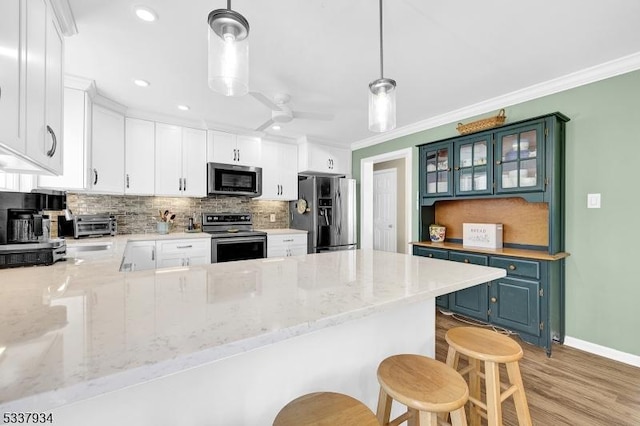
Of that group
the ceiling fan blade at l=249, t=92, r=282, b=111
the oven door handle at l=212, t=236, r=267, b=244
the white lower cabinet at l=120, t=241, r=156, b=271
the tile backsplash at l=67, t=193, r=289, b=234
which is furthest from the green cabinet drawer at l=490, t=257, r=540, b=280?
the white lower cabinet at l=120, t=241, r=156, b=271

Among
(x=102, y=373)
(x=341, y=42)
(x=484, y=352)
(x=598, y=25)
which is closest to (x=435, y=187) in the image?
(x=598, y=25)

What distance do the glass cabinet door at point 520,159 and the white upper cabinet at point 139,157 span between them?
3827mm

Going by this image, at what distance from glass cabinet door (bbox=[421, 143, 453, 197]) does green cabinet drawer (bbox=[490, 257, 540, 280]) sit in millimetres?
870

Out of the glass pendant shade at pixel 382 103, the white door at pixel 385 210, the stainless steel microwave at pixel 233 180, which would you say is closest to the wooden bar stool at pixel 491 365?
the glass pendant shade at pixel 382 103

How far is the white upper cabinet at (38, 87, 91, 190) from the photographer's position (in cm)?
251

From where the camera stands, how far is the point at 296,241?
13.4 feet

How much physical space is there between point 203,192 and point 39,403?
3.47m

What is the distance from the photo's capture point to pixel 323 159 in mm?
4566

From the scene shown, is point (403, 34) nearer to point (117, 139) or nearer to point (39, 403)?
point (39, 403)

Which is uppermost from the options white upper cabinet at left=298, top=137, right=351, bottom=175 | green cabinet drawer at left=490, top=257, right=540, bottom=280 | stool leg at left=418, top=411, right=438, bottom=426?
white upper cabinet at left=298, top=137, right=351, bottom=175

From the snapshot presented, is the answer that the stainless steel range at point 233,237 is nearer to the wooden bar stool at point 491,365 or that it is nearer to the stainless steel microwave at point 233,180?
the stainless steel microwave at point 233,180

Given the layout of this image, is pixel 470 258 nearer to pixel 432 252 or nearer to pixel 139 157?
pixel 432 252

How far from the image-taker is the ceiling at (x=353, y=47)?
5.51 ft

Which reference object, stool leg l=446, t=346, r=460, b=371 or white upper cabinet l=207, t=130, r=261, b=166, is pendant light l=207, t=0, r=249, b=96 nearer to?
stool leg l=446, t=346, r=460, b=371
